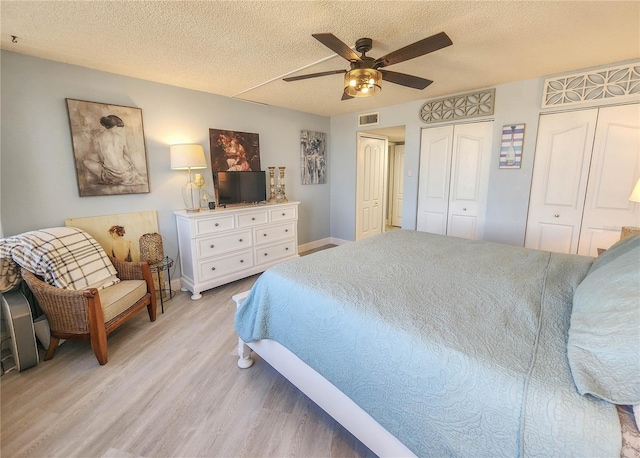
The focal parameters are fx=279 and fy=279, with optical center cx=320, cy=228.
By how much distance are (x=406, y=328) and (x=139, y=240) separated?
9.75 feet

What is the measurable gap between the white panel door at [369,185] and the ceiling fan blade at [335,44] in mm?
2991

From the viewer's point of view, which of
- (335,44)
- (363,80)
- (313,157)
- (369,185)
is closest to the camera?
(335,44)

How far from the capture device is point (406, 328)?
1.19 meters

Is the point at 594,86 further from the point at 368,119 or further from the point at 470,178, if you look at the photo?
the point at 368,119

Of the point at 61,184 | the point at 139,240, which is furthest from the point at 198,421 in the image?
the point at 61,184

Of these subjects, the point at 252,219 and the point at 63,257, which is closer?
the point at 63,257

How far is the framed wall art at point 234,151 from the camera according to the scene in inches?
139

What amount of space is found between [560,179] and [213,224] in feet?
12.5

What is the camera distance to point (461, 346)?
106cm

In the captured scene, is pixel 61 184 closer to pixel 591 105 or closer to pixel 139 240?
pixel 139 240

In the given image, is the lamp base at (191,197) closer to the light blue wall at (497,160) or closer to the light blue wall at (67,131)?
the light blue wall at (67,131)

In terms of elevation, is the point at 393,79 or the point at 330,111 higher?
the point at 330,111

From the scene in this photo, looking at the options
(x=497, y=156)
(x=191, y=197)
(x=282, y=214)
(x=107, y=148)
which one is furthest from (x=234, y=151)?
(x=497, y=156)

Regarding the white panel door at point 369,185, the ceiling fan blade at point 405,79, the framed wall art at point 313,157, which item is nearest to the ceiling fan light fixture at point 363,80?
the ceiling fan blade at point 405,79
